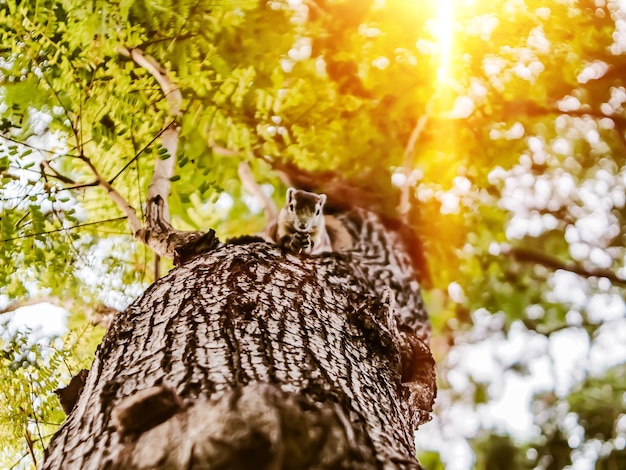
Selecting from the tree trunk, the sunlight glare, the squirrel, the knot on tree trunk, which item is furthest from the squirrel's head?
the knot on tree trunk

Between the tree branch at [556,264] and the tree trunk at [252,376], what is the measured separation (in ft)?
7.06

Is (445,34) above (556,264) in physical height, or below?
above

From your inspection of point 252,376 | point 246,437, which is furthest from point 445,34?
point 246,437

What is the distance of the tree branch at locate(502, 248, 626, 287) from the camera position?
13.5 feet

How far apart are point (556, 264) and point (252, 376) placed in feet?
12.0

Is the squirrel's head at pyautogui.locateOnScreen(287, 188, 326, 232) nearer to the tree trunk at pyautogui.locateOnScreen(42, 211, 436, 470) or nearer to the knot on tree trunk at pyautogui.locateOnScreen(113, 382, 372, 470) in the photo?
the tree trunk at pyautogui.locateOnScreen(42, 211, 436, 470)

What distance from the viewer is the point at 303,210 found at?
408 centimetres

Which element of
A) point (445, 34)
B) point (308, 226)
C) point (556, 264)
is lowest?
point (556, 264)

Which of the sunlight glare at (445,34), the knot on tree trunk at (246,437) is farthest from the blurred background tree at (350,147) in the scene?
the knot on tree trunk at (246,437)

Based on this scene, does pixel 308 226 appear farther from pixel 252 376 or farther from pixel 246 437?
pixel 246 437

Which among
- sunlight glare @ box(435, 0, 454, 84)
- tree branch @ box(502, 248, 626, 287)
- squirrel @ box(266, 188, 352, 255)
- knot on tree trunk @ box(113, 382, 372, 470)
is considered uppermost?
knot on tree trunk @ box(113, 382, 372, 470)

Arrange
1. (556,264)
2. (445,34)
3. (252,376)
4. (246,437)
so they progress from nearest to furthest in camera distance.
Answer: (246,437), (252,376), (445,34), (556,264)

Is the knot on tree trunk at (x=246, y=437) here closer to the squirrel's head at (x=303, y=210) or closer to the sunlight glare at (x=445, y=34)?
the squirrel's head at (x=303, y=210)

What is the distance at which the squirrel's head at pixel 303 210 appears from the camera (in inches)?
158
